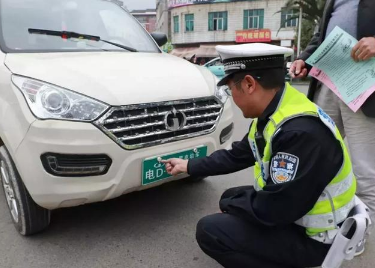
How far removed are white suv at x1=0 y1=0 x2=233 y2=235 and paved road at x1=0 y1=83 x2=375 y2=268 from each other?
16 cm

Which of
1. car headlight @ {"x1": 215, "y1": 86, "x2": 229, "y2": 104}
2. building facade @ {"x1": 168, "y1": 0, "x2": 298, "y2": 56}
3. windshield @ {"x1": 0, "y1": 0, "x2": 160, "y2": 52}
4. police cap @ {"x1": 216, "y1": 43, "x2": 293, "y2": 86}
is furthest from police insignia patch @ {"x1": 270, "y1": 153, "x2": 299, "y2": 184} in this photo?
building facade @ {"x1": 168, "y1": 0, "x2": 298, "y2": 56}

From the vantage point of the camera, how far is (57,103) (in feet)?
6.22

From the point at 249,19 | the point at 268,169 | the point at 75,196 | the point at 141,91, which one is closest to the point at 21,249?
the point at 75,196

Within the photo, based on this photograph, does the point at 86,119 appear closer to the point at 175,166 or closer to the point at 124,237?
the point at 175,166

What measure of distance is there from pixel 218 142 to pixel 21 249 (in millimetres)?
1433

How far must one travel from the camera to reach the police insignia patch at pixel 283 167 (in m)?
1.38

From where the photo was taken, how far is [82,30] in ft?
9.57

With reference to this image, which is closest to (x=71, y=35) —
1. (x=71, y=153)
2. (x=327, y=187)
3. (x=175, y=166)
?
(x=71, y=153)

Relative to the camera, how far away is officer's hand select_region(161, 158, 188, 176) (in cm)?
205

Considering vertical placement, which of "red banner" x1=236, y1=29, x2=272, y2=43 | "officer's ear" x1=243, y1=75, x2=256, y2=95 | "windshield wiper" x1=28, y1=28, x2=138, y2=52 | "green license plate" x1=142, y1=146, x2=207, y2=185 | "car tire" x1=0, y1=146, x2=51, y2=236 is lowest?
"red banner" x1=236, y1=29, x2=272, y2=43

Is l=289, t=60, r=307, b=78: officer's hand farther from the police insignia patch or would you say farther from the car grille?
the police insignia patch

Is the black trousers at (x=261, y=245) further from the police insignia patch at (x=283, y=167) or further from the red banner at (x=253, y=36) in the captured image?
the red banner at (x=253, y=36)

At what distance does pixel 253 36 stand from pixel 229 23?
2.77 metres

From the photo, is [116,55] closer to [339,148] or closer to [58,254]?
[58,254]
